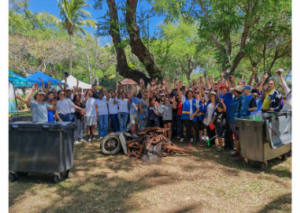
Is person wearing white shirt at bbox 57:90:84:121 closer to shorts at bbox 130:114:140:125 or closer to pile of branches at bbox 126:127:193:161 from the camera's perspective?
shorts at bbox 130:114:140:125

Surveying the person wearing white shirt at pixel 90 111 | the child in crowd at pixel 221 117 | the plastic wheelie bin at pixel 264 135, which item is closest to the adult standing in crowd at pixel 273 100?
the plastic wheelie bin at pixel 264 135

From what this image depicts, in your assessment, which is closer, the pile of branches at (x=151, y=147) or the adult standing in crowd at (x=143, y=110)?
the pile of branches at (x=151, y=147)

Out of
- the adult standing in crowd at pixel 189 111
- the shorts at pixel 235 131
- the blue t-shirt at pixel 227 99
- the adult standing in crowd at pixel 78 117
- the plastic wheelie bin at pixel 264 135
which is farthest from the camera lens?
the adult standing in crowd at pixel 78 117

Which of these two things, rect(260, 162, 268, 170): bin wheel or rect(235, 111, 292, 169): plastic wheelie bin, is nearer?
rect(235, 111, 292, 169): plastic wheelie bin

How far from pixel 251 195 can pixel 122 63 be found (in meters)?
8.99

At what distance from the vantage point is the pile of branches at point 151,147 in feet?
21.0

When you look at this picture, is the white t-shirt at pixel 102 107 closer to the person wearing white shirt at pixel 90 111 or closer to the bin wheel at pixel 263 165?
the person wearing white shirt at pixel 90 111

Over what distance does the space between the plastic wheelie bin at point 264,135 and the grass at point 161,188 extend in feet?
1.41

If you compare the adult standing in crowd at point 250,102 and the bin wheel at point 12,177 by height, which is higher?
the adult standing in crowd at point 250,102

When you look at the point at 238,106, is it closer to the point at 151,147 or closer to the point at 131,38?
the point at 151,147

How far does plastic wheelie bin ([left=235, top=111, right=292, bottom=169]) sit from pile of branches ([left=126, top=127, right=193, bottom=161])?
1.92 metres

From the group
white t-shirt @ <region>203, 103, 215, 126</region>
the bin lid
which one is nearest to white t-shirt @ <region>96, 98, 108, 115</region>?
white t-shirt @ <region>203, 103, 215, 126</region>

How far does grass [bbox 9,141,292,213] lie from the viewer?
12.6 ft

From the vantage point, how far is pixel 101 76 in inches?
1951
